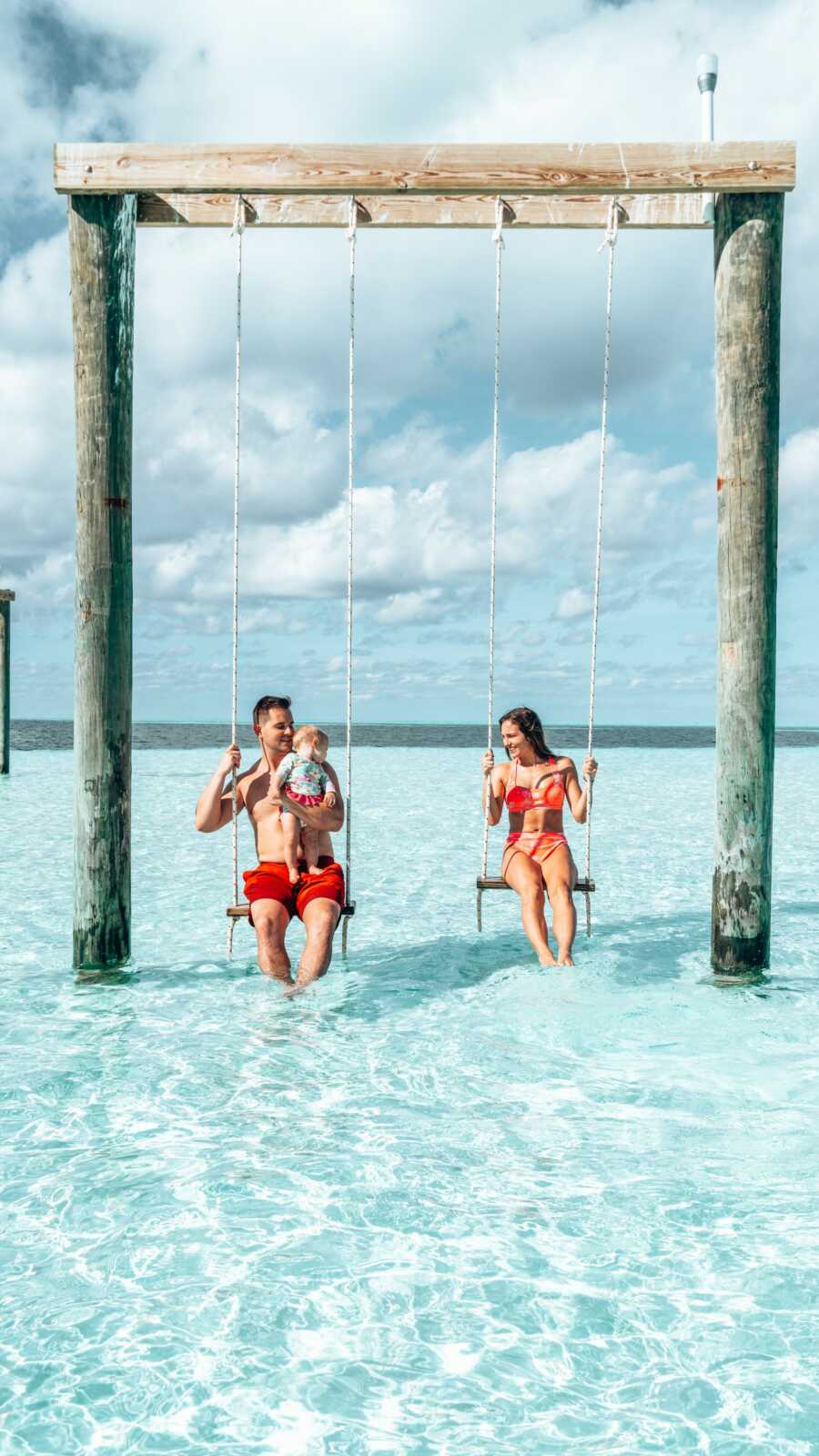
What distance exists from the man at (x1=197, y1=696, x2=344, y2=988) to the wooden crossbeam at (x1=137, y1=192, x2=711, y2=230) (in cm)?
241

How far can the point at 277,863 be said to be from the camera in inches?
232

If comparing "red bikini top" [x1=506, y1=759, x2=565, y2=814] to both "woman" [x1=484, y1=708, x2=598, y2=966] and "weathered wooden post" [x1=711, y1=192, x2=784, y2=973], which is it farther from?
"weathered wooden post" [x1=711, y1=192, x2=784, y2=973]

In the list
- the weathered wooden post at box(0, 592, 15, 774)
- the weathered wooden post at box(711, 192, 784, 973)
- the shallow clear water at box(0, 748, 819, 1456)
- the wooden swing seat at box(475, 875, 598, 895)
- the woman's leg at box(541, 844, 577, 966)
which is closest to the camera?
the shallow clear water at box(0, 748, 819, 1456)

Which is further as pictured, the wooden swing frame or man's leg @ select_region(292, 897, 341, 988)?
man's leg @ select_region(292, 897, 341, 988)

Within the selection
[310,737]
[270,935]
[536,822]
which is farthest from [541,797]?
[270,935]

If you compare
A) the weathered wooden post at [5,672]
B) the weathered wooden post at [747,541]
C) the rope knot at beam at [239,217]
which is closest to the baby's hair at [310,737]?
the weathered wooden post at [747,541]

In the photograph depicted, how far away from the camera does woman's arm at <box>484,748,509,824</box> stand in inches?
240

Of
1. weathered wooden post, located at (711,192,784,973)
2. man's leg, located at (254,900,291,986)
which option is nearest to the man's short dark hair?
man's leg, located at (254,900,291,986)

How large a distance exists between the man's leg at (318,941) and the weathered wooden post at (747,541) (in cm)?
196

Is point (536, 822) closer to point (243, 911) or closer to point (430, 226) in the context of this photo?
point (243, 911)

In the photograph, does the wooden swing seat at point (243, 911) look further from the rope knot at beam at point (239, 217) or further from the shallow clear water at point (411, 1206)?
the rope knot at beam at point (239, 217)

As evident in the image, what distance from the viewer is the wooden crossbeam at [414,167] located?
5.40 metres

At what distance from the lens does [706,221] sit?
5520 millimetres

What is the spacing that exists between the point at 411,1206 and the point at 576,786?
309 cm
